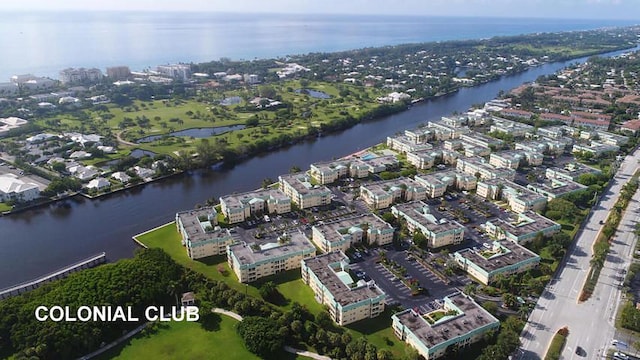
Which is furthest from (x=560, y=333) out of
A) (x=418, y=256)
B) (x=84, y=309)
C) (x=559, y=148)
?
(x=559, y=148)

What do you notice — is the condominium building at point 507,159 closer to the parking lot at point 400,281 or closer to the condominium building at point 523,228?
the condominium building at point 523,228

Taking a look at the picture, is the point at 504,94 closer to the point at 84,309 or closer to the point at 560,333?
the point at 560,333

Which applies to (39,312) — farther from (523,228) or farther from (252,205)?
(523,228)

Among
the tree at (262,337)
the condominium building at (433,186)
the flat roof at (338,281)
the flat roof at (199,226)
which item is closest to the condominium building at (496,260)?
the flat roof at (338,281)

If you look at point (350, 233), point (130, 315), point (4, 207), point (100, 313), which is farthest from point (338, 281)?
point (4, 207)

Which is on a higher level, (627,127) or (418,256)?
(627,127)
